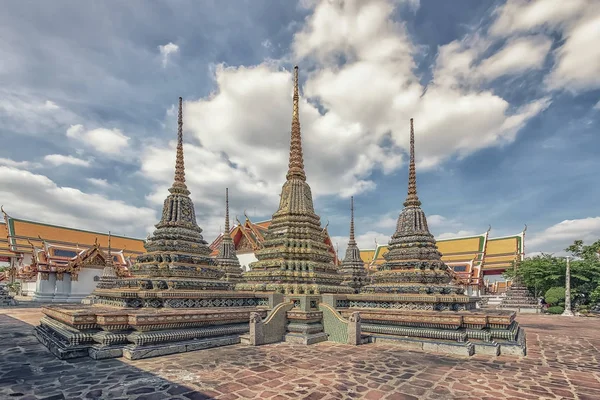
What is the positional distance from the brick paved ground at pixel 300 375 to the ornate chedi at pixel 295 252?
181 inches

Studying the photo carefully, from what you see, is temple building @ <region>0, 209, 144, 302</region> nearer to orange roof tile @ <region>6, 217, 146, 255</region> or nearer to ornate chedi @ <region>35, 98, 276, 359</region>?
orange roof tile @ <region>6, 217, 146, 255</region>

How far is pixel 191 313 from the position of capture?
10859 millimetres

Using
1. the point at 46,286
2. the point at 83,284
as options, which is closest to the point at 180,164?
the point at 83,284

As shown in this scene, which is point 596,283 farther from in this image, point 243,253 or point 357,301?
point 243,253

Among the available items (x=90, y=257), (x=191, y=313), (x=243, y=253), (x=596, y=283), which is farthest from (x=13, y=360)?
(x=596, y=283)

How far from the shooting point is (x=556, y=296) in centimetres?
2905

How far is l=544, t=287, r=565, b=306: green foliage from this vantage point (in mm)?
28953

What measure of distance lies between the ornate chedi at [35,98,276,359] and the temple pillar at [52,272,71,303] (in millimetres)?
22519

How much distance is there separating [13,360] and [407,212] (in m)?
14.0

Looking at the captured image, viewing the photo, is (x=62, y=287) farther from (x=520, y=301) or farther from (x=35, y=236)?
(x=520, y=301)

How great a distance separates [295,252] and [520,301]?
1055 inches

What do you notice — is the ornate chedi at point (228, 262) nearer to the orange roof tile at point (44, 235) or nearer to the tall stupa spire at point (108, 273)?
the tall stupa spire at point (108, 273)

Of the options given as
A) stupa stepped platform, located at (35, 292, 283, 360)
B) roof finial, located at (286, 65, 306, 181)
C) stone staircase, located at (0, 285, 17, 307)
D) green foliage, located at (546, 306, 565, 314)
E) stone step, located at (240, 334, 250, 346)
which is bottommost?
green foliage, located at (546, 306, 565, 314)

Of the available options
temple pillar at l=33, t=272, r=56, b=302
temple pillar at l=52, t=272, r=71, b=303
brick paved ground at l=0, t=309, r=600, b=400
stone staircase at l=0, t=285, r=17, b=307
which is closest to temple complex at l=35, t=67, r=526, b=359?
brick paved ground at l=0, t=309, r=600, b=400
